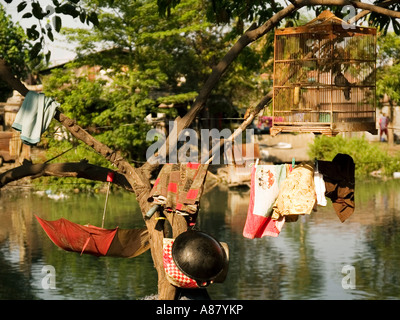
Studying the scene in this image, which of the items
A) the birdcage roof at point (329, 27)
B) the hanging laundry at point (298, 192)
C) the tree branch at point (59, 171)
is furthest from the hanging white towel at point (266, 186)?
the tree branch at point (59, 171)

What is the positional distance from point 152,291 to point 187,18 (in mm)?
11790

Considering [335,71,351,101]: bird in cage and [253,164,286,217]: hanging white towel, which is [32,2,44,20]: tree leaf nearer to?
[253,164,286,217]: hanging white towel

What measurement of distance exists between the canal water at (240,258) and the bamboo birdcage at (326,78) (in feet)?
22.6

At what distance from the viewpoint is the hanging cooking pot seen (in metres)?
6.93

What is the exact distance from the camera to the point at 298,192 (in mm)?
7492

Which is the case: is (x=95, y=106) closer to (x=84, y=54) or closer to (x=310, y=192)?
(x=84, y=54)

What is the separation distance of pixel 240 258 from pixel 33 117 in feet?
31.2

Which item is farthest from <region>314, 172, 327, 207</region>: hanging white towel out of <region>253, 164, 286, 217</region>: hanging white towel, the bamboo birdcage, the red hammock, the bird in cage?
the red hammock

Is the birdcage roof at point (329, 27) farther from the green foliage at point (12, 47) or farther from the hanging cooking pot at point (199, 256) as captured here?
the green foliage at point (12, 47)

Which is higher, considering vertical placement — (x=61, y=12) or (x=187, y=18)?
(x=187, y=18)

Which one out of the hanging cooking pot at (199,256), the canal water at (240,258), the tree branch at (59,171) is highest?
the tree branch at (59,171)

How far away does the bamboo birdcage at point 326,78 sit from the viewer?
24.2 feet
